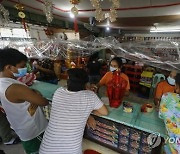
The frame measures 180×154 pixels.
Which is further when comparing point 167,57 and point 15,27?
point 15,27

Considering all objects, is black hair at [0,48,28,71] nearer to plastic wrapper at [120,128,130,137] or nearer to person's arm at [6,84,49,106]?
person's arm at [6,84,49,106]

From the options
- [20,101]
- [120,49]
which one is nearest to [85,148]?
[20,101]

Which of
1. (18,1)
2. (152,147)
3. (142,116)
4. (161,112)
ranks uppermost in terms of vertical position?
(18,1)

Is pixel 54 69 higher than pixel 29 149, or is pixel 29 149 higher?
pixel 54 69

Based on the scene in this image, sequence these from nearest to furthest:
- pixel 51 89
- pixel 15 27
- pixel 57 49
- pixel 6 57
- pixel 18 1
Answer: pixel 6 57
pixel 51 89
pixel 57 49
pixel 18 1
pixel 15 27

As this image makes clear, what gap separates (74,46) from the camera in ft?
7.00

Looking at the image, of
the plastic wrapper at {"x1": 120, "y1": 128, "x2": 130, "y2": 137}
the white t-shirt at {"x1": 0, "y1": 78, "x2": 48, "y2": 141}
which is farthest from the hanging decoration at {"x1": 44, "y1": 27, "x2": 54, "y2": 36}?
the plastic wrapper at {"x1": 120, "y1": 128, "x2": 130, "y2": 137}

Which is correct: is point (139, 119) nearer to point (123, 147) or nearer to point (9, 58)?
point (123, 147)

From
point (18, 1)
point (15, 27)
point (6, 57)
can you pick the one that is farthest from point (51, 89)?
point (15, 27)

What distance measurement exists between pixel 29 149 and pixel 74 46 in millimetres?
1509

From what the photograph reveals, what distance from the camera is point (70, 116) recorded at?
1.08m

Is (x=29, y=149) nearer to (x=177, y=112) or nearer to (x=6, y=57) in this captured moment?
(x=6, y=57)

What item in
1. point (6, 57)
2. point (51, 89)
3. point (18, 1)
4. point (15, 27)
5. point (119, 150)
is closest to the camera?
point (6, 57)

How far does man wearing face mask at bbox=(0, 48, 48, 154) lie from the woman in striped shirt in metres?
0.27
